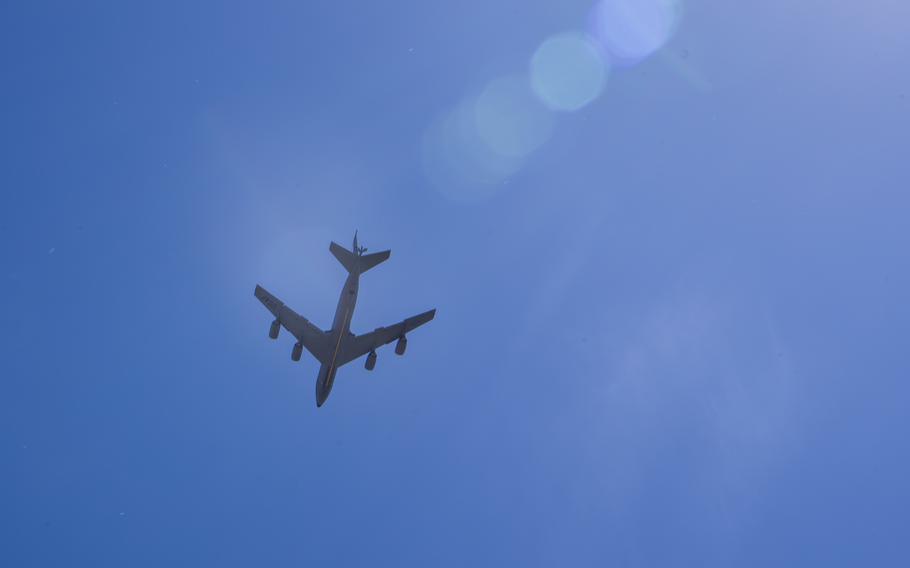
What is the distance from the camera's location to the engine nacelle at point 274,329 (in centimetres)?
5684

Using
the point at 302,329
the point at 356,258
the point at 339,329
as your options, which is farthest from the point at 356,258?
the point at 302,329

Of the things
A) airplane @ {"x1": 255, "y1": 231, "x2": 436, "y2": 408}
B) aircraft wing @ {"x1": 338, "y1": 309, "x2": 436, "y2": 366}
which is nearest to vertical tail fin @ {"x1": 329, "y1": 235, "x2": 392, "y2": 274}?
airplane @ {"x1": 255, "y1": 231, "x2": 436, "y2": 408}

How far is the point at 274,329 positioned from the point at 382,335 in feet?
30.6

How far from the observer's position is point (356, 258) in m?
52.4

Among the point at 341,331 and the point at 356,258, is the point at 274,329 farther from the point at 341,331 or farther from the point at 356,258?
the point at 356,258

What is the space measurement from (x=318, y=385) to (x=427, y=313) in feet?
36.6

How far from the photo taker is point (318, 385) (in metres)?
56.2

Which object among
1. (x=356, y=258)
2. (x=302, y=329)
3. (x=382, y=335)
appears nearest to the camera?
(x=356, y=258)

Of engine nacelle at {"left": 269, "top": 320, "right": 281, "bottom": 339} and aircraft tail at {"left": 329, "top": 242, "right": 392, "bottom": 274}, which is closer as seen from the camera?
aircraft tail at {"left": 329, "top": 242, "right": 392, "bottom": 274}

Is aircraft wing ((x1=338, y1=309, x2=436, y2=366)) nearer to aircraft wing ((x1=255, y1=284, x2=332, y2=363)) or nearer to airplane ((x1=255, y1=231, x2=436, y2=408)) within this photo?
airplane ((x1=255, y1=231, x2=436, y2=408))

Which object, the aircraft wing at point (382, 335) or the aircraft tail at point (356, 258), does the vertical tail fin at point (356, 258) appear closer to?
the aircraft tail at point (356, 258)

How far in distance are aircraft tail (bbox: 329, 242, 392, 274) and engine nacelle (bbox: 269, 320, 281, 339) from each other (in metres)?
9.38

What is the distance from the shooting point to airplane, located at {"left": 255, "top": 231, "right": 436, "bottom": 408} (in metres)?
52.3

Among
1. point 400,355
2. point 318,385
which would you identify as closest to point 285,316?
point 318,385
